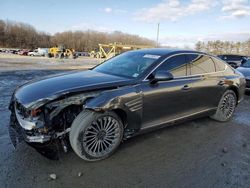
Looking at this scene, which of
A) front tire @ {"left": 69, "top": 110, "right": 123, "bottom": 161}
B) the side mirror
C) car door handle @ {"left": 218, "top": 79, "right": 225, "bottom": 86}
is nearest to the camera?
front tire @ {"left": 69, "top": 110, "right": 123, "bottom": 161}

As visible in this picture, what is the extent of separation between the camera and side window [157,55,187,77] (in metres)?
3.93

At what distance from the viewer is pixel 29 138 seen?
2.92 metres

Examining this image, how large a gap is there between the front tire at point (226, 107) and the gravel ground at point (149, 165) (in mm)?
862

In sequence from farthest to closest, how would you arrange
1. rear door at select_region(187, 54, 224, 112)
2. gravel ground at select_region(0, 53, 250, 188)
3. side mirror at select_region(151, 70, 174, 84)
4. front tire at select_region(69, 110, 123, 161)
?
rear door at select_region(187, 54, 224, 112) → side mirror at select_region(151, 70, 174, 84) → front tire at select_region(69, 110, 123, 161) → gravel ground at select_region(0, 53, 250, 188)

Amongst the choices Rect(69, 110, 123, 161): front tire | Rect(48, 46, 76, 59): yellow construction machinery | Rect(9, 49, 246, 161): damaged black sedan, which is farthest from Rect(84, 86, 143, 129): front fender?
Rect(48, 46, 76, 59): yellow construction machinery

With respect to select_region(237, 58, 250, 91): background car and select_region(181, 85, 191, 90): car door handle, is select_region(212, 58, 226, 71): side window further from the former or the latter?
select_region(237, 58, 250, 91): background car

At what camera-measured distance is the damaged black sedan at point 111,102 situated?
2953mm

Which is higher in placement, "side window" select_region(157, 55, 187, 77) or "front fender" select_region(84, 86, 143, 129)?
"side window" select_region(157, 55, 187, 77)

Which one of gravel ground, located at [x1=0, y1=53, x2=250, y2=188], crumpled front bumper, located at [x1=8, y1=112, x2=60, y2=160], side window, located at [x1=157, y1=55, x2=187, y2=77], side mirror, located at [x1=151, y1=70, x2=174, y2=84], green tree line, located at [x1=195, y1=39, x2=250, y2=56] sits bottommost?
gravel ground, located at [x1=0, y1=53, x2=250, y2=188]

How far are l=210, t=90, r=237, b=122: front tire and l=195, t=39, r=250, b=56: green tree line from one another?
42565 millimetres

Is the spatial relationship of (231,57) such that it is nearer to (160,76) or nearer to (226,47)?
(160,76)

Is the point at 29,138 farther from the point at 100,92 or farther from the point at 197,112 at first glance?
the point at 197,112

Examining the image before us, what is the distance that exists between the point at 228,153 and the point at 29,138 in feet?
9.75

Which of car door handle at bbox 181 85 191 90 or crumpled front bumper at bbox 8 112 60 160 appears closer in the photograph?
crumpled front bumper at bbox 8 112 60 160
